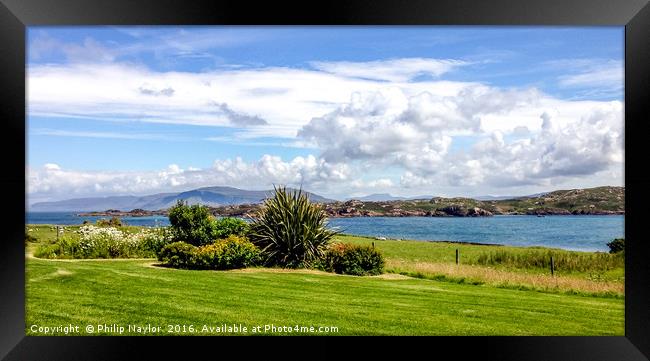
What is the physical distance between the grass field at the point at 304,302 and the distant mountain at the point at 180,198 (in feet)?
3.69

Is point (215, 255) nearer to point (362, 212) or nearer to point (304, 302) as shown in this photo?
point (304, 302)

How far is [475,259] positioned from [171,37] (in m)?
7.11

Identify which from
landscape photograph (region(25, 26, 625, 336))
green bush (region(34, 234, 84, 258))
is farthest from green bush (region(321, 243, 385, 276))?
green bush (region(34, 234, 84, 258))

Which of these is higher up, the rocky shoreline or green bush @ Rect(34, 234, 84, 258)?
the rocky shoreline

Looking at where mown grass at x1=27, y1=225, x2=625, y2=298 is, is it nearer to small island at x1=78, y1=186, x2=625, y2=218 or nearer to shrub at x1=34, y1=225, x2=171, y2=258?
shrub at x1=34, y1=225, x2=171, y2=258

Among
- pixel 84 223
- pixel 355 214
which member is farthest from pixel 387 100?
pixel 84 223

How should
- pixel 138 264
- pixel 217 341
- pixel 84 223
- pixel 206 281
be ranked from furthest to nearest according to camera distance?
pixel 84 223, pixel 138 264, pixel 206 281, pixel 217 341

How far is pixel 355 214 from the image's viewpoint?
10117 millimetres

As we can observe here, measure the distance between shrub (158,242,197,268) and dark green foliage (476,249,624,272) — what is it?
18.3 ft

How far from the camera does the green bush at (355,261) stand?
954cm

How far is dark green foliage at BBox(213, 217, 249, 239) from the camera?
33.4 ft

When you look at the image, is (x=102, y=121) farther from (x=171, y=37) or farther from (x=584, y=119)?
(x=584, y=119)

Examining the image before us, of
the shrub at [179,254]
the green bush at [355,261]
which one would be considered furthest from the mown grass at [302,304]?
the green bush at [355,261]

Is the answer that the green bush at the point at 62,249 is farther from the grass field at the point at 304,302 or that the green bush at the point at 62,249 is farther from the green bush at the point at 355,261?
the green bush at the point at 355,261
